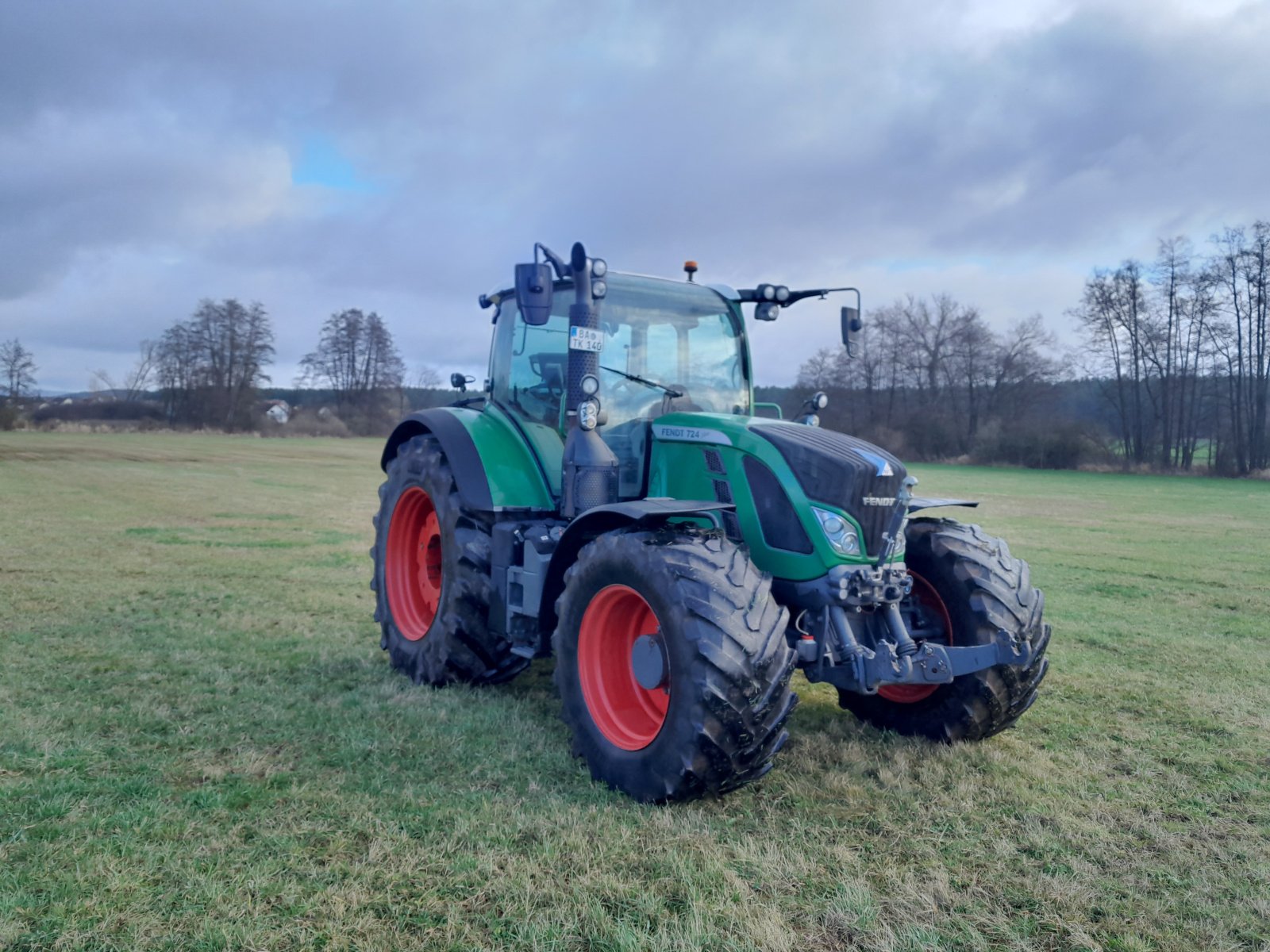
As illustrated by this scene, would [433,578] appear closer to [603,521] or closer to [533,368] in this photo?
[533,368]

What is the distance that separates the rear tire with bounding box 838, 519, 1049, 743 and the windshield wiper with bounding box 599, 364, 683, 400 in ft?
4.98

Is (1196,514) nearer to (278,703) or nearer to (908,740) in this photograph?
(908,740)

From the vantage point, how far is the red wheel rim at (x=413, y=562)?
251 inches

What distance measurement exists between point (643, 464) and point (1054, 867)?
8.95 feet

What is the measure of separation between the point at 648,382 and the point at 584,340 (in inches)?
21.2

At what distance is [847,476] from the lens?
4.28 metres

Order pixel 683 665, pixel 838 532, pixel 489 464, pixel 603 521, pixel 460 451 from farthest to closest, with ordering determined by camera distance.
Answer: pixel 460 451, pixel 489 464, pixel 603 521, pixel 838 532, pixel 683 665

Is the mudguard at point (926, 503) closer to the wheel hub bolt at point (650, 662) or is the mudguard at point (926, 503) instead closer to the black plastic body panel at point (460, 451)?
the wheel hub bolt at point (650, 662)

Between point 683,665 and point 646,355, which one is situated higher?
point 646,355

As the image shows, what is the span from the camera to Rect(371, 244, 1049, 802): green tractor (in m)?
3.79

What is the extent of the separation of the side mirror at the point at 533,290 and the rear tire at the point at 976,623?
2260mm

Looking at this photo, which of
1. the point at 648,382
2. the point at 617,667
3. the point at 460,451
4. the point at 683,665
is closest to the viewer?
the point at 683,665

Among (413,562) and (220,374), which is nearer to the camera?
(413,562)

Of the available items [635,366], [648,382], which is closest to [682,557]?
[648,382]
